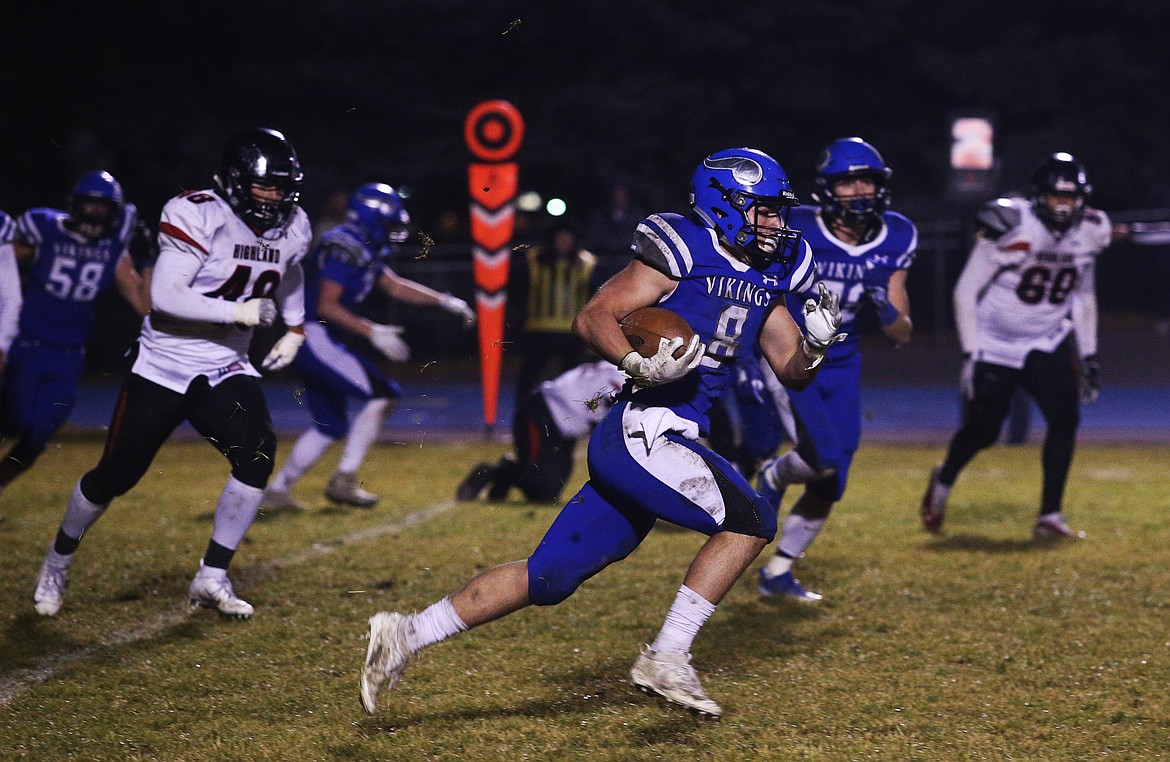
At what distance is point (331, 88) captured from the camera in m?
20.3

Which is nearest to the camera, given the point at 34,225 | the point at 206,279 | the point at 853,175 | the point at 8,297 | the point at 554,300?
the point at 206,279

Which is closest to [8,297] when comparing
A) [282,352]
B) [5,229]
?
[5,229]

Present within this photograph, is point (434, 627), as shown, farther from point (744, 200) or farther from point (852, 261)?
point (852, 261)

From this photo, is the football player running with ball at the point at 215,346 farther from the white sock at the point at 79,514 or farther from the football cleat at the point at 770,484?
the football cleat at the point at 770,484

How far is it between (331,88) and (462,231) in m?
2.87

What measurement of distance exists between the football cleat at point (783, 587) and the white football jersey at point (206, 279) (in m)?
2.23

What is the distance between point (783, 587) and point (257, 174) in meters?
2.59

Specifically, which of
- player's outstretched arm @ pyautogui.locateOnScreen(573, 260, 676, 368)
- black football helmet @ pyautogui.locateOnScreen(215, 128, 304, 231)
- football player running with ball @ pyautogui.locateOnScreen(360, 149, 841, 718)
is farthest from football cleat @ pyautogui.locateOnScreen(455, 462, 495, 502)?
player's outstretched arm @ pyautogui.locateOnScreen(573, 260, 676, 368)

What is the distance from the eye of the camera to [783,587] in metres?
5.51

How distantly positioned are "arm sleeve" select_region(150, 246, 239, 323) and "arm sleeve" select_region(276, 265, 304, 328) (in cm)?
46

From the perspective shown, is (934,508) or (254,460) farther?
(934,508)

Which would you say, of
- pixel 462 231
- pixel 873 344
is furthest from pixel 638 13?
pixel 873 344

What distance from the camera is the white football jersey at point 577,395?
25.0 ft

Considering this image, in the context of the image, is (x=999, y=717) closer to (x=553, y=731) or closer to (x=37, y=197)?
(x=553, y=731)
